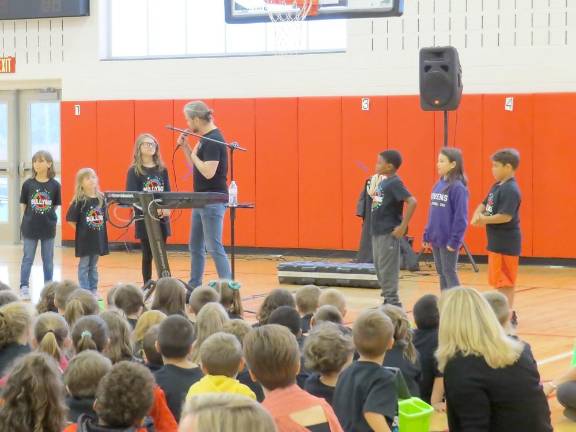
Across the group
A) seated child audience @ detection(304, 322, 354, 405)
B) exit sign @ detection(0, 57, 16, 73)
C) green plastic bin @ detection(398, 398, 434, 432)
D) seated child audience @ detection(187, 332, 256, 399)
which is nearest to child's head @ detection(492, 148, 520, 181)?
green plastic bin @ detection(398, 398, 434, 432)

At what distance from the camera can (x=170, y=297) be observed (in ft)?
19.0

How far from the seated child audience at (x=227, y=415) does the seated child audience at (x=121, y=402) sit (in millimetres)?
1291

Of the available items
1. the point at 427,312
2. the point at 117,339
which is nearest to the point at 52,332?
the point at 117,339

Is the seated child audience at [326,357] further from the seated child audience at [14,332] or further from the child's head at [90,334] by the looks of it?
the seated child audience at [14,332]

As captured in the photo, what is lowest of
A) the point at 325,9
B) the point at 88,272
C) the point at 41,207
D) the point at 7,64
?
the point at 88,272

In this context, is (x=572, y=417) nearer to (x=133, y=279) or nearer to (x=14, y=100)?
(x=133, y=279)

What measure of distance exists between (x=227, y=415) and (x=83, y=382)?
1.89 m

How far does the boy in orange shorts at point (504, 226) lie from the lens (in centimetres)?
801

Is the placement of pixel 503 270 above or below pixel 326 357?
below

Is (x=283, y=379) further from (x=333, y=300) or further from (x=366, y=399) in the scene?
(x=333, y=300)

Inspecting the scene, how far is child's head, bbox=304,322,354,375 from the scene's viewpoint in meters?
3.97

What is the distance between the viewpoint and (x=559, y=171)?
1288 centimetres

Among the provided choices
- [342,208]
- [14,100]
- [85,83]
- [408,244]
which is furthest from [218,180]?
[14,100]

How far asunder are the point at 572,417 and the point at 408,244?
724 centimetres
